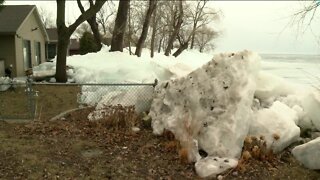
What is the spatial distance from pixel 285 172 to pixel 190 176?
1.50 metres

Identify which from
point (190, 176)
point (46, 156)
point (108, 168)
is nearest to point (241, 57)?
point (190, 176)

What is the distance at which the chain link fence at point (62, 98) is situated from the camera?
10.5 meters

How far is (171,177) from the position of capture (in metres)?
6.70

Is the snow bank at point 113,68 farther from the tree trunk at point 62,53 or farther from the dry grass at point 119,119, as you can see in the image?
the dry grass at point 119,119

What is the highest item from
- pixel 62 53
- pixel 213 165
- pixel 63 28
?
pixel 63 28

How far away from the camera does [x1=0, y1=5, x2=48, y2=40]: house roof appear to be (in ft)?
81.8

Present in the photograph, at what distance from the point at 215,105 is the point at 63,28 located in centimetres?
1207

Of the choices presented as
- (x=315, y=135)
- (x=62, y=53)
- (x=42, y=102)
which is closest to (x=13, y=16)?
(x=62, y=53)

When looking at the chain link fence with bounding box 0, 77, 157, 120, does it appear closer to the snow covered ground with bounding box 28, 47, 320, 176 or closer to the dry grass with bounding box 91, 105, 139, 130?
the dry grass with bounding box 91, 105, 139, 130

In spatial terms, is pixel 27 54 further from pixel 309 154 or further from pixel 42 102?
pixel 309 154

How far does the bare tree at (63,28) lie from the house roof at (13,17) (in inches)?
270

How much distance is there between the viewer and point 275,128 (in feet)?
25.8

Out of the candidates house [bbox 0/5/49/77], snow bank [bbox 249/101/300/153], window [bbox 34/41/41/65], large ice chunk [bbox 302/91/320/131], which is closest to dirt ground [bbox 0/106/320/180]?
snow bank [bbox 249/101/300/153]

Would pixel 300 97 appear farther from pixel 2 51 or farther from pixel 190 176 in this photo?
pixel 2 51
